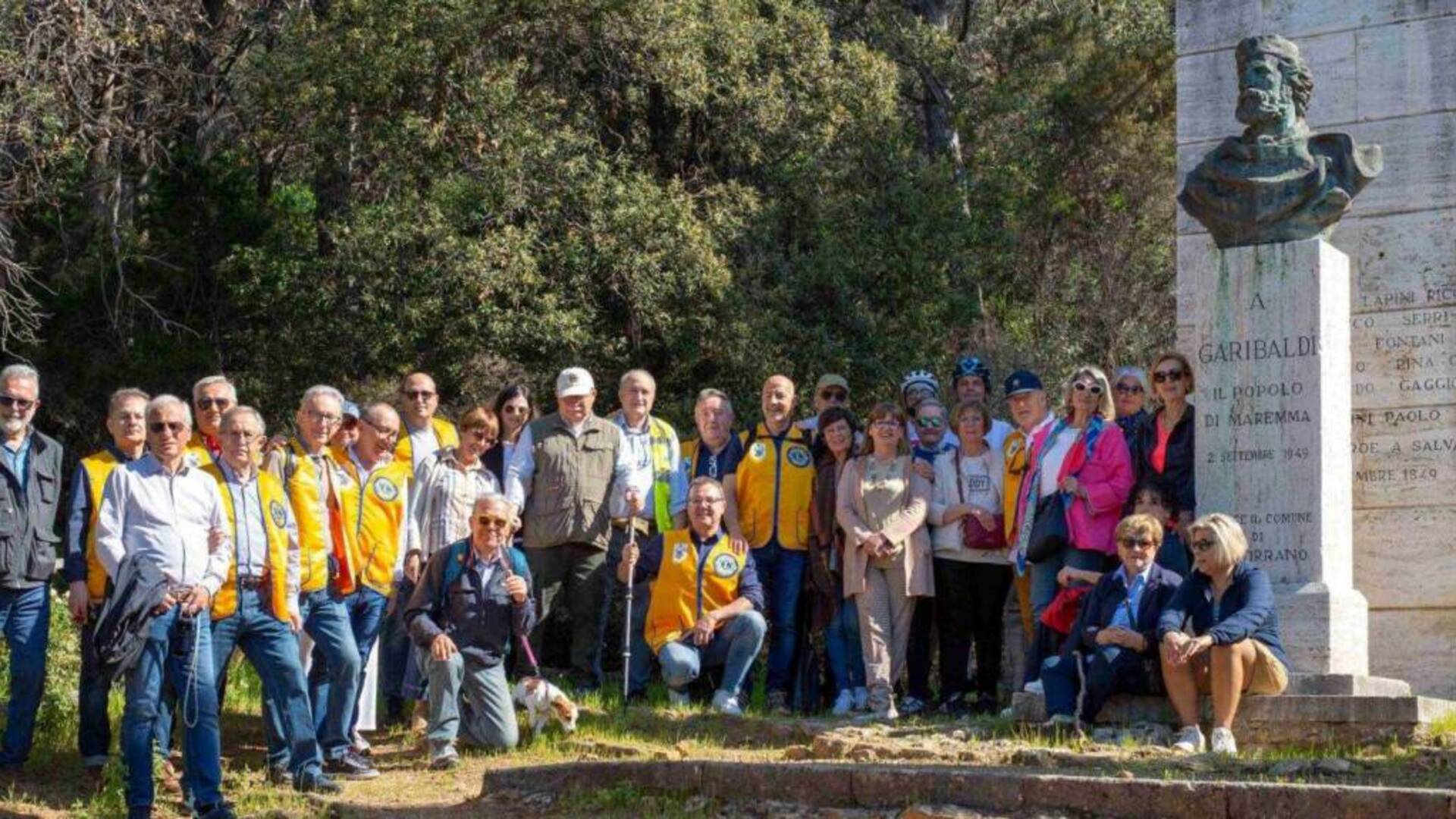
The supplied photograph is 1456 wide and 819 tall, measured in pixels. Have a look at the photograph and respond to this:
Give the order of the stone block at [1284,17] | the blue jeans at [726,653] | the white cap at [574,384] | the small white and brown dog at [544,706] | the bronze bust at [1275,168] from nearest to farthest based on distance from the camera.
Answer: the small white and brown dog at [544,706], the bronze bust at [1275,168], the blue jeans at [726,653], the white cap at [574,384], the stone block at [1284,17]

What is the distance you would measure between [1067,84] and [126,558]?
17315mm

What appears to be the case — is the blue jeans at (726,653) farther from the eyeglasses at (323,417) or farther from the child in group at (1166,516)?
the eyeglasses at (323,417)

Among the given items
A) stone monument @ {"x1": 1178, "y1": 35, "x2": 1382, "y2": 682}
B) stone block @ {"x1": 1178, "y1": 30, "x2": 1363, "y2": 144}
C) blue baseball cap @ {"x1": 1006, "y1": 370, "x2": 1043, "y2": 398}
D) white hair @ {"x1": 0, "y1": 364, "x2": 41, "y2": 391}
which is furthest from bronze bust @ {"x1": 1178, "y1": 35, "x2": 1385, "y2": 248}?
white hair @ {"x1": 0, "y1": 364, "x2": 41, "y2": 391}

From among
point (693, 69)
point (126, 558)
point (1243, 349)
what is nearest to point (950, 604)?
point (1243, 349)

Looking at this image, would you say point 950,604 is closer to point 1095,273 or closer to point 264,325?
point 264,325

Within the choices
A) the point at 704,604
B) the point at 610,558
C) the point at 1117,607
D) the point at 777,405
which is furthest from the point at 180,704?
the point at 1117,607

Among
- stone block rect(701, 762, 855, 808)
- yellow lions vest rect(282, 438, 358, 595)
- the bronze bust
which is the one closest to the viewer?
stone block rect(701, 762, 855, 808)

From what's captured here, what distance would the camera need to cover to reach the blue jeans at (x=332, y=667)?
974 cm

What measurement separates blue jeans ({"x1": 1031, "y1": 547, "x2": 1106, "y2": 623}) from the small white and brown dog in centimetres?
243

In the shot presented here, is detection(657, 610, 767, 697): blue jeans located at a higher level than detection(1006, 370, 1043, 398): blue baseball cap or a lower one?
lower

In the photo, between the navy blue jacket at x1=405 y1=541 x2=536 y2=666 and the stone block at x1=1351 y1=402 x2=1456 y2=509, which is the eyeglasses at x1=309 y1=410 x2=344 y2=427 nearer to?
the navy blue jacket at x1=405 y1=541 x2=536 y2=666

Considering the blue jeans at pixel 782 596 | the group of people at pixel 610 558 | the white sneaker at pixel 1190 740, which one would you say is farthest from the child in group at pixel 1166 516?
the blue jeans at pixel 782 596

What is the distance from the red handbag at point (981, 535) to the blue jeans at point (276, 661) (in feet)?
12.4

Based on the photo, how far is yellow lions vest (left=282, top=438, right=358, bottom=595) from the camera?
9617 mm
